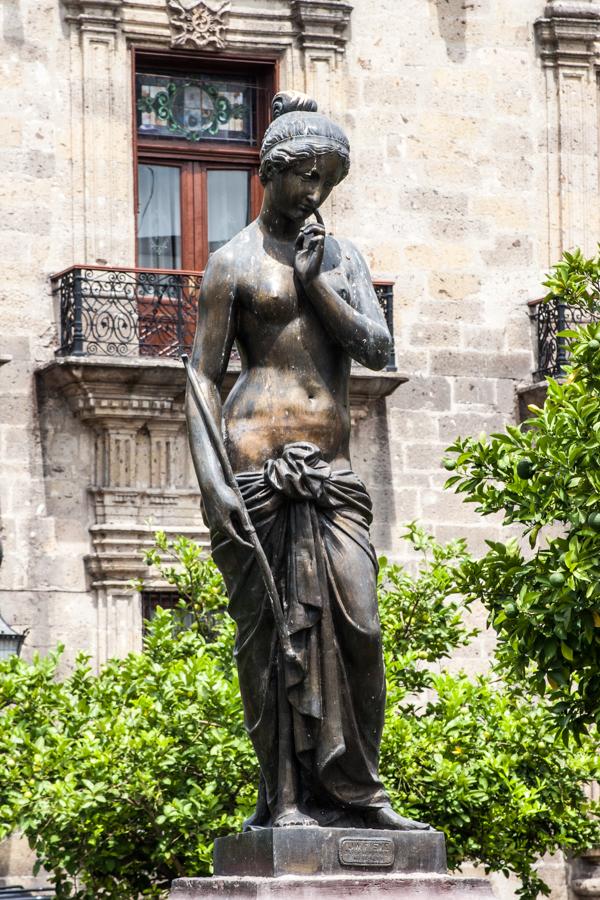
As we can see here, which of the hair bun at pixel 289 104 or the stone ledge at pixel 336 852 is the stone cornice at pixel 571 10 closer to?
the hair bun at pixel 289 104

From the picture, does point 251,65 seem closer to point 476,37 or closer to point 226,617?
point 476,37

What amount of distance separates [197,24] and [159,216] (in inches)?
64.1

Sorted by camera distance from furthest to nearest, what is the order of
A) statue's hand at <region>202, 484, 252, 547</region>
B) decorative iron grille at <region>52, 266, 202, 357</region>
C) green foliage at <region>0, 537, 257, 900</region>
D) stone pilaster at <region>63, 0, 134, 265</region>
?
stone pilaster at <region>63, 0, 134, 265</region>
decorative iron grille at <region>52, 266, 202, 357</region>
green foliage at <region>0, 537, 257, 900</region>
statue's hand at <region>202, 484, 252, 547</region>

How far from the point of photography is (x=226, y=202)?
21.8 m

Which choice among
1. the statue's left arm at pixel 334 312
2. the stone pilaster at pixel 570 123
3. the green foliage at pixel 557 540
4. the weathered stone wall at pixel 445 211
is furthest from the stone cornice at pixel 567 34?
the statue's left arm at pixel 334 312

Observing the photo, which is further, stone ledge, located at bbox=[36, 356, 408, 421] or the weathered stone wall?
the weathered stone wall

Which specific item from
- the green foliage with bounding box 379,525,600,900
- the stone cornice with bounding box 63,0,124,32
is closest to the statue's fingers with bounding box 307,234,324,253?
the green foliage with bounding box 379,525,600,900

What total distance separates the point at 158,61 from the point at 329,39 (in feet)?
4.99

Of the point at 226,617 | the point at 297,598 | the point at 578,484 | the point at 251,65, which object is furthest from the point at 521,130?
the point at 297,598

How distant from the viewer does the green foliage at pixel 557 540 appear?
1199cm

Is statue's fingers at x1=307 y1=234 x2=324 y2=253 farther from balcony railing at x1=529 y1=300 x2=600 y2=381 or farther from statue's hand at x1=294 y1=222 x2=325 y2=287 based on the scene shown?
balcony railing at x1=529 y1=300 x2=600 y2=381

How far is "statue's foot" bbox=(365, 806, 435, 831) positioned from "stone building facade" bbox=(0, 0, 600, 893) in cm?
1242

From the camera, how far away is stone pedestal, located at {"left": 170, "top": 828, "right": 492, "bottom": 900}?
7.77 m

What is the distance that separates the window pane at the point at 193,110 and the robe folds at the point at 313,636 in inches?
537
